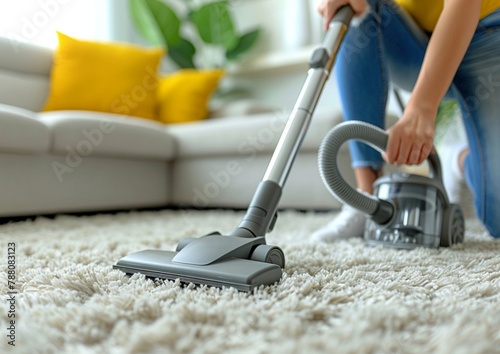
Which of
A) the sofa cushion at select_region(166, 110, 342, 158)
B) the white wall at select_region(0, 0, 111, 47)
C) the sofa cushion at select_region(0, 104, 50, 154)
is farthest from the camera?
the white wall at select_region(0, 0, 111, 47)

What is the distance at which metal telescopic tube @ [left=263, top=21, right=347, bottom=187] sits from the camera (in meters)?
0.82

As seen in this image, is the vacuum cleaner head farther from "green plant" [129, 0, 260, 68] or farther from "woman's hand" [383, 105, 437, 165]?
"green plant" [129, 0, 260, 68]

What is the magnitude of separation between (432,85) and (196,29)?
2.11 metres

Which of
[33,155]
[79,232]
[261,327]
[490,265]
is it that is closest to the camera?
[261,327]

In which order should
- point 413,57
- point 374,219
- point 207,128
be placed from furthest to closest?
point 207,128 → point 413,57 → point 374,219

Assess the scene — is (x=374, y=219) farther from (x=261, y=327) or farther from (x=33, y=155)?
(x=33, y=155)

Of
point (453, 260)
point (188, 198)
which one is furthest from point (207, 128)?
point (453, 260)

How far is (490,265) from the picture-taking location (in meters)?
0.77

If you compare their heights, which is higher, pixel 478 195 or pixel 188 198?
pixel 478 195

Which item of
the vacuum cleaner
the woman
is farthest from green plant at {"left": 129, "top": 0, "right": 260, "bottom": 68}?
the vacuum cleaner

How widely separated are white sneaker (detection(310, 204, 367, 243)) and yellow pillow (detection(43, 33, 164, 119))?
4.17 feet

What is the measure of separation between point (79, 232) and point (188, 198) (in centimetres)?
82

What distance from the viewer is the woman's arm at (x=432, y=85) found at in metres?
0.85

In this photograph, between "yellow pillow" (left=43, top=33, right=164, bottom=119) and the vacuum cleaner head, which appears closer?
Result: the vacuum cleaner head
